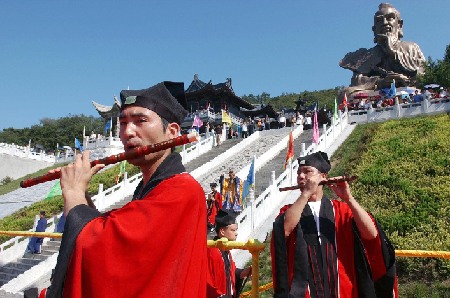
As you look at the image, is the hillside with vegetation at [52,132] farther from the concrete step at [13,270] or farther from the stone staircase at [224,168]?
the concrete step at [13,270]

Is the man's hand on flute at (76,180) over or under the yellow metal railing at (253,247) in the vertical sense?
over

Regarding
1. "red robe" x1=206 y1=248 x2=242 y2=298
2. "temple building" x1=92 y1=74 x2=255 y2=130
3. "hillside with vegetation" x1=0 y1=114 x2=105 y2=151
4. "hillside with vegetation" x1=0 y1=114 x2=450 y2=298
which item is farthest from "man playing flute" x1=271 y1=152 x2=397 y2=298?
"hillside with vegetation" x1=0 y1=114 x2=105 y2=151

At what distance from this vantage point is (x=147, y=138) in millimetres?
2441

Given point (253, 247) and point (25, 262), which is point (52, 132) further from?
point (253, 247)

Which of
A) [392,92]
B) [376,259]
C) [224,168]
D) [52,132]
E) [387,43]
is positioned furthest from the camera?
[52,132]

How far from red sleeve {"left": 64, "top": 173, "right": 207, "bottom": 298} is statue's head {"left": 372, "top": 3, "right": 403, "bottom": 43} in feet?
109

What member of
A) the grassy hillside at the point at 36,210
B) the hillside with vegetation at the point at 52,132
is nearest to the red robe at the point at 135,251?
the grassy hillside at the point at 36,210

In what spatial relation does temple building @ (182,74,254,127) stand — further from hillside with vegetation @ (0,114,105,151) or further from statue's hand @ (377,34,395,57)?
hillside with vegetation @ (0,114,105,151)

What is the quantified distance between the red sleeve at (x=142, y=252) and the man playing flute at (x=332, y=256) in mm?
1193

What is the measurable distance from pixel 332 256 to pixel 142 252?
179cm

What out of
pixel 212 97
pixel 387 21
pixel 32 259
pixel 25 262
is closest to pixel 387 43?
pixel 387 21

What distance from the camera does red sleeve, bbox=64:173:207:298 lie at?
1.86 meters

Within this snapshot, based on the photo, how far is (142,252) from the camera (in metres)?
1.91

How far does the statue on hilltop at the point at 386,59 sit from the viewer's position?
3030 cm
